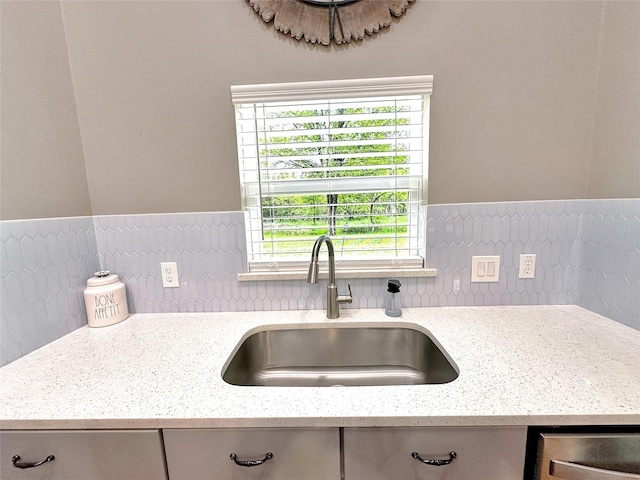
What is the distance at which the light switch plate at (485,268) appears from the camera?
4.24ft

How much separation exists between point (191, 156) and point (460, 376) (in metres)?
1.29

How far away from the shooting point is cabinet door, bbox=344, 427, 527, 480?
736 millimetres

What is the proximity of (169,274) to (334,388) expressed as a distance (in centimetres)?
93

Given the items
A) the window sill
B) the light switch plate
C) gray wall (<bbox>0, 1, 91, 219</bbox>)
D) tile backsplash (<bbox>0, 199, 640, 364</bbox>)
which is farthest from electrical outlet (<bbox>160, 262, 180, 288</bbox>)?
the light switch plate

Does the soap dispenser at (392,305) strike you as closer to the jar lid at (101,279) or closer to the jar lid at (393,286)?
the jar lid at (393,286)

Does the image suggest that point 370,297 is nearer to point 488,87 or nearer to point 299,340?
point 299,340

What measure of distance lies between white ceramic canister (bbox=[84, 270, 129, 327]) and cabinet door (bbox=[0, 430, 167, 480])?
52cm

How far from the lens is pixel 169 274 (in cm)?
135

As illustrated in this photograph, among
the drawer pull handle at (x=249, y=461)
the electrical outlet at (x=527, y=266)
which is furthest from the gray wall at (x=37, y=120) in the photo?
the electrical outlet at (x=527, y=266)

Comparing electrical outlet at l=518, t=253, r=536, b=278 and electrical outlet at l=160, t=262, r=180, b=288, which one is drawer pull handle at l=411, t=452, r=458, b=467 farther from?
electrical outlet at l=160, t=262, r=180, b=288

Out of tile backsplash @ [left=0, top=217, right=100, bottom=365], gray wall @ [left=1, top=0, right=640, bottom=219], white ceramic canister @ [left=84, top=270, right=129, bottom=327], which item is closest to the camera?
tile backsplash @ [left=0, top=217, right=100, bottom=365]

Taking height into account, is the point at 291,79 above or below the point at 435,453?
above

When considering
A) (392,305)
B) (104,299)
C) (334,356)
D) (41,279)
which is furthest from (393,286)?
(41,279)

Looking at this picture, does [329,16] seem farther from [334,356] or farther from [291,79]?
[334,356]
